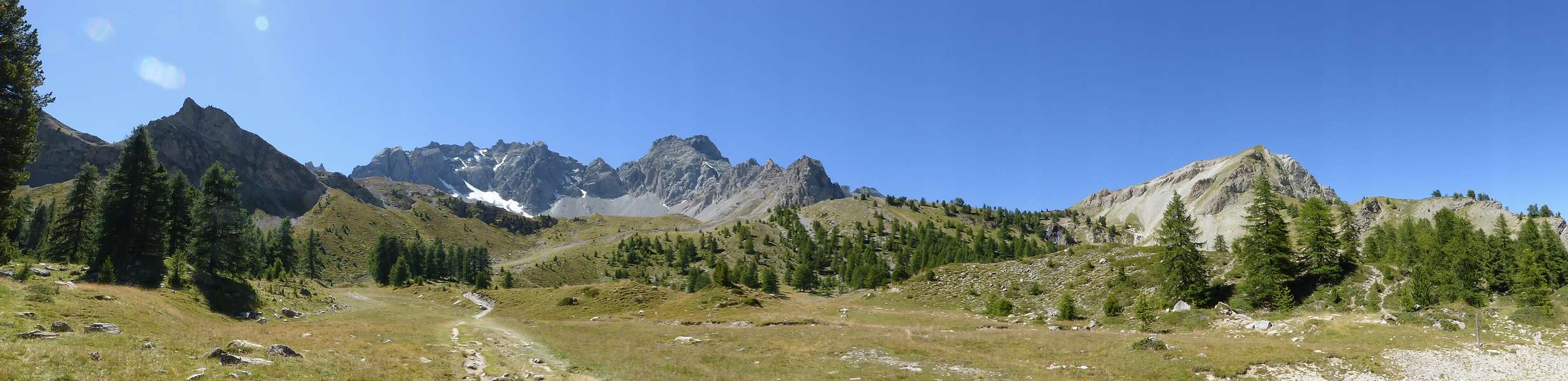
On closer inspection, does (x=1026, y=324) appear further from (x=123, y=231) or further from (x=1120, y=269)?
(x=123, y=231)

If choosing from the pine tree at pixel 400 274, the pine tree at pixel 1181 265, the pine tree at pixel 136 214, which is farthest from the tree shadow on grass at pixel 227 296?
the pine tree at pixel 1181 265

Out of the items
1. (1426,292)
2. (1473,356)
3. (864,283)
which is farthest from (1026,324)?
(864,283)

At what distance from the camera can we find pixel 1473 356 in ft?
89.7

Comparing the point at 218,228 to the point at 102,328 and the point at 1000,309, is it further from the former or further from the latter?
the point at 1000,309

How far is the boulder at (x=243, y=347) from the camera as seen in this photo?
19.2 meters

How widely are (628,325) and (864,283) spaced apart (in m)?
70.4

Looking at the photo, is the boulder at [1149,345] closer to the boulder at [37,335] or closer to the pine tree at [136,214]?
the boulder at [37,335]

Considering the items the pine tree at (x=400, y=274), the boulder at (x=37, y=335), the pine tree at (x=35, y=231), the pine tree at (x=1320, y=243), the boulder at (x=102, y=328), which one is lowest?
the pine tree at (x=400, y=274)

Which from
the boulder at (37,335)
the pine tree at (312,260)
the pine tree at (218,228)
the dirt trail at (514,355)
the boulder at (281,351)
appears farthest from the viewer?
the pine tree at (312,260)

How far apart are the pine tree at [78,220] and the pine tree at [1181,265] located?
100 meters

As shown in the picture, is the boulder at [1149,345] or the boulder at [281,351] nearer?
the boulder at [281,351]

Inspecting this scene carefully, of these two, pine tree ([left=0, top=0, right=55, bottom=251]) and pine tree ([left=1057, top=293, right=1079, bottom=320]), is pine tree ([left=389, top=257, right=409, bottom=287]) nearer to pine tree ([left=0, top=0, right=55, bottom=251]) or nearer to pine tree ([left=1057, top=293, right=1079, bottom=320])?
pine tree ([left=0, top=0, right=55, bottom=251])

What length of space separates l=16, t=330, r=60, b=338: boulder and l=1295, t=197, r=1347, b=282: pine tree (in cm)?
7102

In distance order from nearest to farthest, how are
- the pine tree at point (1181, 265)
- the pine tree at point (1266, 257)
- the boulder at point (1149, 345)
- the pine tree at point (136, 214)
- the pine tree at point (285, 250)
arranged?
1. the boulder at point (1149, 345)
2. the pine tree at point (136, 214)
3. the pine tree at point (1266, 257)
4. the pine tree at point (1181, 265)
5. the pine tree at point (285, 250)
